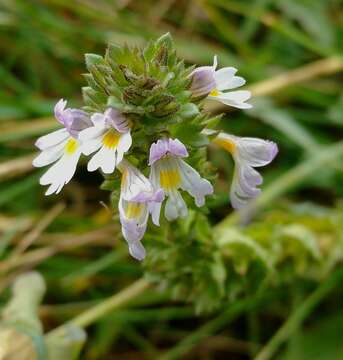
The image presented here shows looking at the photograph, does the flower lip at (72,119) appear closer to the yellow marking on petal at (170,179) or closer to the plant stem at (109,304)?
the yellow marking on petal at (170,179)

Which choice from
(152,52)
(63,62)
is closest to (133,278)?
(63,62)

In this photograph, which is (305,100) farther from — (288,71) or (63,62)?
(63,62)

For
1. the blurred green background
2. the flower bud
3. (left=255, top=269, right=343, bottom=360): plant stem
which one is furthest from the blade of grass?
the flower bud

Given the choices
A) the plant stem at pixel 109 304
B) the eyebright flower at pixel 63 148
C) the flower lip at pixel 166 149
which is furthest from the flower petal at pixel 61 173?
the plant stem at pixel 109 304

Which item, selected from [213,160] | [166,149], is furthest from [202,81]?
[213,160]

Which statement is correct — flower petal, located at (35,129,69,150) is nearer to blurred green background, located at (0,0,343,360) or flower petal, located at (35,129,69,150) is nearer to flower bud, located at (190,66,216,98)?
flower bud, located at (190,66,216,98)
